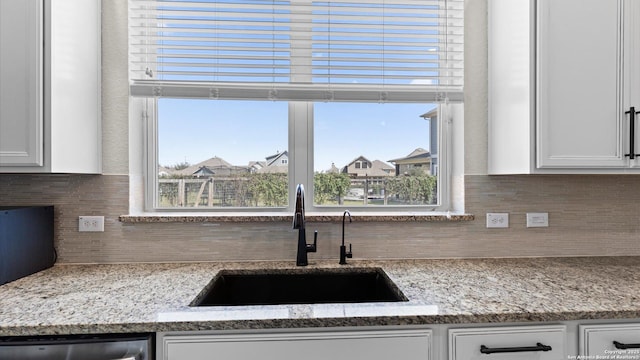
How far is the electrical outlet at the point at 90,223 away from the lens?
5.64 ft

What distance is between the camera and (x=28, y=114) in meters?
1.36

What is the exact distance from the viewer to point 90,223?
1722 millimetres

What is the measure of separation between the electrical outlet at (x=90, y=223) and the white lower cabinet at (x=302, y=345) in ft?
3.08

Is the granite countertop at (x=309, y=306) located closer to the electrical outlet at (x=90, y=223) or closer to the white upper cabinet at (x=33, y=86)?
the electrical outlet at (x=90, y=223)

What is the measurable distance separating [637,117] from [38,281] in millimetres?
2676

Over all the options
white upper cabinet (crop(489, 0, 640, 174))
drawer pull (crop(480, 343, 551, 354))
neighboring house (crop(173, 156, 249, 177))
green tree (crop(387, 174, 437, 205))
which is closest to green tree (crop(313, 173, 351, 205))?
green tree (crop(387, 174, 437, 205))

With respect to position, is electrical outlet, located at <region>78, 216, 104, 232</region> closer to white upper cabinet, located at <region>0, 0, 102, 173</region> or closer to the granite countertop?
the granite countertop

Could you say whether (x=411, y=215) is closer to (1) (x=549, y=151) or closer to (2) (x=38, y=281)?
(1) (x=549, y=151)

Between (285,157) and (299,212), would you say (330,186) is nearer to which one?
(285,157)

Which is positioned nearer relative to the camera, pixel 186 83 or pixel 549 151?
pixel 549 151

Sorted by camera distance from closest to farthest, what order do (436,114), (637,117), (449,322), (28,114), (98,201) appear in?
(449,322) → (28,114) → (637,117) → (98,201) → (436,114)

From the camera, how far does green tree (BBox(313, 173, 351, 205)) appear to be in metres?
1.94

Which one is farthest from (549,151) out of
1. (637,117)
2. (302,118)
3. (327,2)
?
(327,2)

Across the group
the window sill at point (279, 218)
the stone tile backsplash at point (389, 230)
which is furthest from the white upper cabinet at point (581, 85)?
the window sill at point (279, 218)
